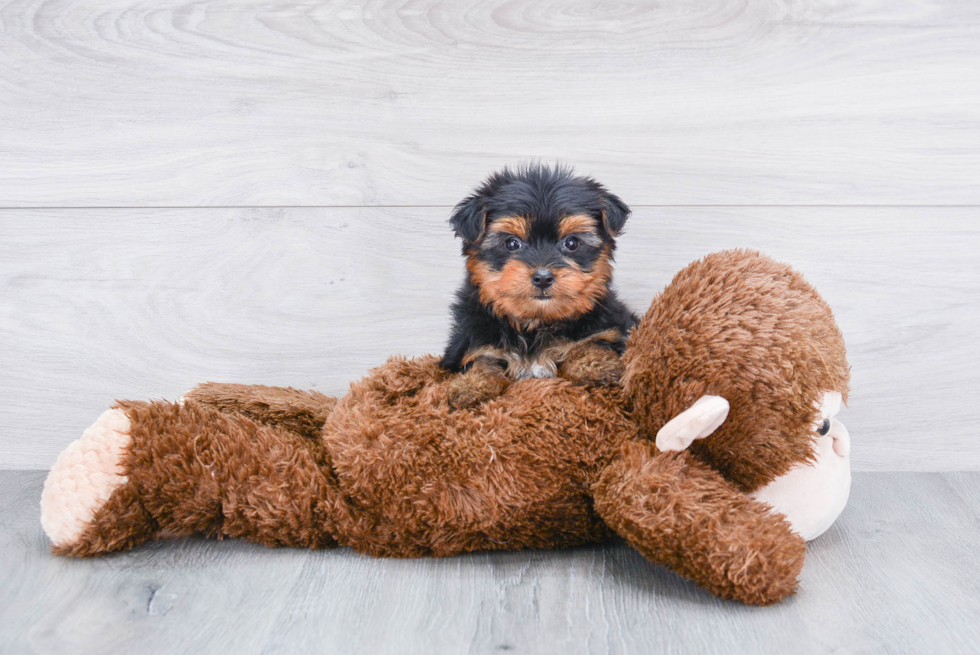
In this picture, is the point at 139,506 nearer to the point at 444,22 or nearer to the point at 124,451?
the point at 124,451

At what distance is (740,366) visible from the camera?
1521 mm

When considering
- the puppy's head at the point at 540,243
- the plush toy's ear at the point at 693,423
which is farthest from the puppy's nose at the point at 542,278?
the plush toy's ear at the point at 693,423

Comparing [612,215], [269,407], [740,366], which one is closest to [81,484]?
[269,407]

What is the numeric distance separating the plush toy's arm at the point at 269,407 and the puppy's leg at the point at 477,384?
1.34 ft

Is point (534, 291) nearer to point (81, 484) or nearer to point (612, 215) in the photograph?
point (612, 215)

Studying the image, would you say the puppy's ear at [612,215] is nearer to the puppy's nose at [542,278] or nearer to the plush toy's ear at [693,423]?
the puppy's nose at [542,278]

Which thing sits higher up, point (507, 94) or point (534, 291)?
point (507, 94)

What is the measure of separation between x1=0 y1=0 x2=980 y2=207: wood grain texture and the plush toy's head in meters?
0.66

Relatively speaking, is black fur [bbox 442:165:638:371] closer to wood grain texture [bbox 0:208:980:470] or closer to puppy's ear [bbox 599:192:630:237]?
puppy's ear [bbox 599:192:630:237]

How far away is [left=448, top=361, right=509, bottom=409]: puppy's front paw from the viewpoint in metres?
1.68

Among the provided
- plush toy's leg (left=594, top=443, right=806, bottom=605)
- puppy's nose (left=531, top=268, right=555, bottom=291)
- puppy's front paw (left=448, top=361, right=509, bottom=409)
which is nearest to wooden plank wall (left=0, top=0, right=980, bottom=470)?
puppy's front paw (left=448, top=361, right=509, bottom=409)

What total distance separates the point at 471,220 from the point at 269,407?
73cm

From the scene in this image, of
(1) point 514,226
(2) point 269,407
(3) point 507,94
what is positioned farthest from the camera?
(3) point 507,94

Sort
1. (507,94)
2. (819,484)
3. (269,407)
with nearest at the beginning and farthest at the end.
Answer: (819,484), (269,407), (507,94)
